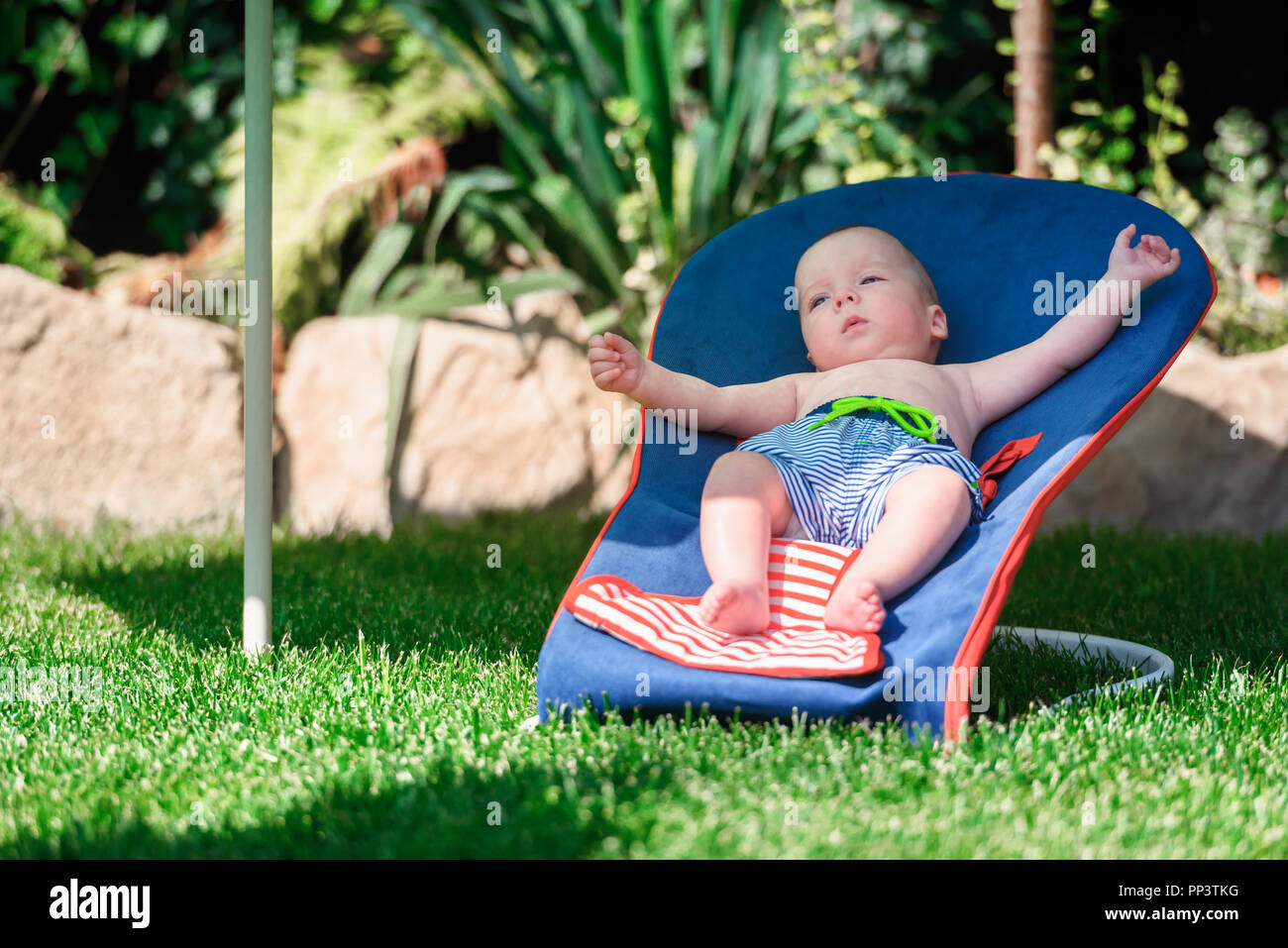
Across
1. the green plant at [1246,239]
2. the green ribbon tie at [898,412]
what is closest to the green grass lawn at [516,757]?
the green ribbon tie at [898,412]

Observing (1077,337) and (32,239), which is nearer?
(1077,337)

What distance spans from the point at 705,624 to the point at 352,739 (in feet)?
1.90

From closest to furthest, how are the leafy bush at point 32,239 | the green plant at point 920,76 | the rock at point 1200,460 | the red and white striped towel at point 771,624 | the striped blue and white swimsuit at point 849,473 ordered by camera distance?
the red and white striped towel at point 771,624, the striped blue and white swimsuit at point 849,473, the rock at point 1200,460, the leafy bush at point 32,239, the green plant at point 920,76

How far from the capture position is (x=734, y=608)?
1.84 m

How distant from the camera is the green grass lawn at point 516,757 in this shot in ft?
4.71

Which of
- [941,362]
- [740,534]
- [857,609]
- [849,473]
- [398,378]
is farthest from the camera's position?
[398,378]

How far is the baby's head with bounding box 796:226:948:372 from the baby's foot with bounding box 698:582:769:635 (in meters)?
0.67

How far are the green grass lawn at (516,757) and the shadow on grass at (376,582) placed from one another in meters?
0.02

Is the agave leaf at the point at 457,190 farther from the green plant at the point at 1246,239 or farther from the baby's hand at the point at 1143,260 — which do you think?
the green plant at the point at 1246,239

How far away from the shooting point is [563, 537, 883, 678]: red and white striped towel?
68.1 inches

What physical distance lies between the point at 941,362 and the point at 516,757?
4.14 feet

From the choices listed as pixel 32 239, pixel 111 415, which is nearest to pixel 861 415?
pixel 111 415

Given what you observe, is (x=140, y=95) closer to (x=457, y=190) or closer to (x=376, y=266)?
(x=376, y=266)
